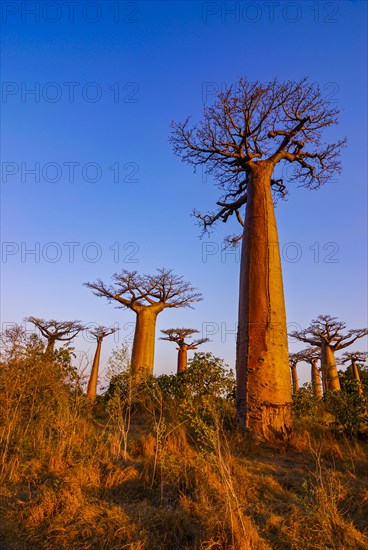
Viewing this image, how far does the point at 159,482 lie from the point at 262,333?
2893mm

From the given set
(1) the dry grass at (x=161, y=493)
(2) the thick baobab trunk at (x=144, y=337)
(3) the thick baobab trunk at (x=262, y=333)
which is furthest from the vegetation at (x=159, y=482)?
(2) the thick baobab trunk at (x=144, y=337)

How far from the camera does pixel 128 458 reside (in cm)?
387

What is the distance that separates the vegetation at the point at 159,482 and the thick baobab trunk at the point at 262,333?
1.18ft

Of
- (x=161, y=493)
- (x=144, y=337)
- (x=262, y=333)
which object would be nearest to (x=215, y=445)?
(x=161, y=493)

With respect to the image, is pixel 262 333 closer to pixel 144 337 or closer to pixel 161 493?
pixel 161 493

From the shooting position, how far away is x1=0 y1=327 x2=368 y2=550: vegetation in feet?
7.15

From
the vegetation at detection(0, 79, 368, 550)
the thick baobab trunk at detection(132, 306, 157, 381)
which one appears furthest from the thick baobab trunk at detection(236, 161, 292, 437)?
the thick baobab trunk at detection(132, 306, 157, 381)

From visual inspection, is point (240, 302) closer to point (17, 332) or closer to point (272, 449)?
point (272, 449)

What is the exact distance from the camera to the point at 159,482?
3.19m

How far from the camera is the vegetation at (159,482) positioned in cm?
218

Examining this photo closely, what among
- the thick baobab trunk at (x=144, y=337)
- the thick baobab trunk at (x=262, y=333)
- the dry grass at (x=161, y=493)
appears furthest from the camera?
the thick baobab trunk at (x=144, y=337)

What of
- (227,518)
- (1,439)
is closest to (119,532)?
(227,518)

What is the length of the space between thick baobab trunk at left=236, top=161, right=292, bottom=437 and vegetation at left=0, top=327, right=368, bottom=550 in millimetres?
360

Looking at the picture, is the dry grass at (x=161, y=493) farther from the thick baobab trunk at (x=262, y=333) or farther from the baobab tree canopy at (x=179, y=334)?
the baobab tree canopy at (x=179, y=334)
